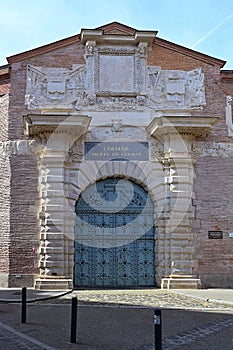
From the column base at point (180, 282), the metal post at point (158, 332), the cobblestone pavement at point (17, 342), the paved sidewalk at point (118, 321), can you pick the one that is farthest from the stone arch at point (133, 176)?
the metal post at point (158, 332)

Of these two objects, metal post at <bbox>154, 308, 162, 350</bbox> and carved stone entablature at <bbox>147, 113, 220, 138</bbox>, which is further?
carved stone entablature at <bbox>147, 113, 220, 138</bbox>

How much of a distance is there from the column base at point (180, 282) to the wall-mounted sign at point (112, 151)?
3.73 m

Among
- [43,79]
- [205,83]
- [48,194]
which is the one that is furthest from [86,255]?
[205,83]

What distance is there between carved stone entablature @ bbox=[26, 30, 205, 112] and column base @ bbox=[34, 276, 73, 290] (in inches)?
205

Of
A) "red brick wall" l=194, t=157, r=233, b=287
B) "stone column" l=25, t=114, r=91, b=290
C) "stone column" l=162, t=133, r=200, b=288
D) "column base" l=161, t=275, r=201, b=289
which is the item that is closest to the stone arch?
"stone column" l=162, t=133, r=200, b=288

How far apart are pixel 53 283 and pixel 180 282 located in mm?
3621

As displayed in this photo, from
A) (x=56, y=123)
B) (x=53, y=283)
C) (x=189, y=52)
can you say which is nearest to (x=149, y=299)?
(x=53, y=283)

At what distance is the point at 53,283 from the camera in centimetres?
1319

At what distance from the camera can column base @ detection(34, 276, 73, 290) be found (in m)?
13.2

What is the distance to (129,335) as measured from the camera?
23.1ft

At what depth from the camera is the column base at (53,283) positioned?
1316 centimetres

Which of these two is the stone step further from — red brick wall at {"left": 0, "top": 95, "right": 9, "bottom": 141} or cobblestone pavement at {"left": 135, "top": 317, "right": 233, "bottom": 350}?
cobblestone pavement at {"left": 135, "top": 317, "right": 233, "bottom": 350}

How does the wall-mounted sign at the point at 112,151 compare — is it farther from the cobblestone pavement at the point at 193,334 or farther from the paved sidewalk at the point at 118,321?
the cobblestone pavement at the point at 193,334

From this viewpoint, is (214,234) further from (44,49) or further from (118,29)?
(44,49)
